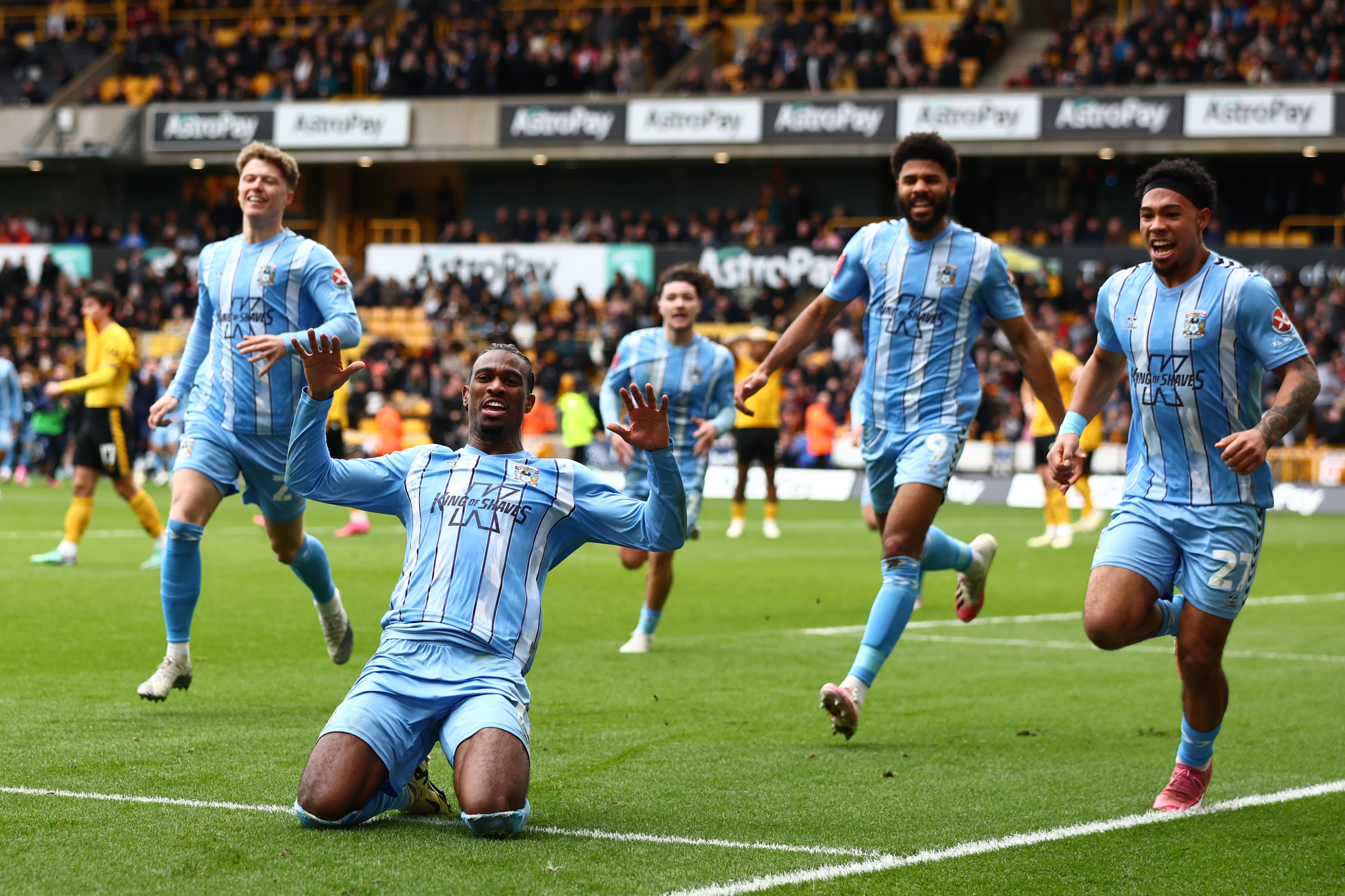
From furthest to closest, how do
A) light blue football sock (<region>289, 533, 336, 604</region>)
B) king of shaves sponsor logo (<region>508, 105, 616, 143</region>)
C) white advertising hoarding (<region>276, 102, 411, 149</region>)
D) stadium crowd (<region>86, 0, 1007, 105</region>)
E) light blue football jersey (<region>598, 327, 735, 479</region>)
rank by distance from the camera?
white advertising hoarding (<region>276, 102, 411, 149</region>) → king of shaves sponsor logo (<region>508, 105, 616, 143</region>) → stadium crowd (<region>86, 0, 1007, 105</region>) → light blue football jersey (<region>598, 327, 735, 479</region>) → light blue football sock (<region>289, 533, 336, 604</region>)

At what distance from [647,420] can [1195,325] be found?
199 cm

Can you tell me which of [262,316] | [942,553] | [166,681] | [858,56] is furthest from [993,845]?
[858,56]

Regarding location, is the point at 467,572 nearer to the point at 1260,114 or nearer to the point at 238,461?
the point at 238,461

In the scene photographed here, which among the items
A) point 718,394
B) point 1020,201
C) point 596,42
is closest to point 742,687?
point 718,394

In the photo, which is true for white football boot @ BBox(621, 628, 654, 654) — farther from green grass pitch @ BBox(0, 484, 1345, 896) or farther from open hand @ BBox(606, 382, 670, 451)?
open hand @ BBox(606, 382, 670, 451)

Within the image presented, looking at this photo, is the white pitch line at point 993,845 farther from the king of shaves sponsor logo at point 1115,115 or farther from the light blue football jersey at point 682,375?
the king of shaves sponsor logo at point 1115,115

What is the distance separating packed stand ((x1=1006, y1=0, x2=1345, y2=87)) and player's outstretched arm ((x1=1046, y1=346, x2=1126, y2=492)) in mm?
28641

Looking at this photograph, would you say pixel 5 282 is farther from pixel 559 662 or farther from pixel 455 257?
pixel 559 662

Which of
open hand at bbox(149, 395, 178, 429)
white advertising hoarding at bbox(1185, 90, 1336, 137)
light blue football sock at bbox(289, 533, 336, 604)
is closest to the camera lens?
open hand at bbox(149, 395, 178, 429)

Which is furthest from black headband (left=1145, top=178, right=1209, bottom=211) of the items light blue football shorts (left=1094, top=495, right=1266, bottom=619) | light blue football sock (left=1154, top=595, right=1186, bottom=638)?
light blue football sock (left=1154, top=595, right=1186, bottom=638)

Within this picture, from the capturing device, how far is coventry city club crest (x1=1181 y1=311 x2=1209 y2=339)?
18.4 feet

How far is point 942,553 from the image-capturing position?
795 cm

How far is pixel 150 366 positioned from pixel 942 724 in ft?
94.7

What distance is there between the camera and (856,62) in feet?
118
